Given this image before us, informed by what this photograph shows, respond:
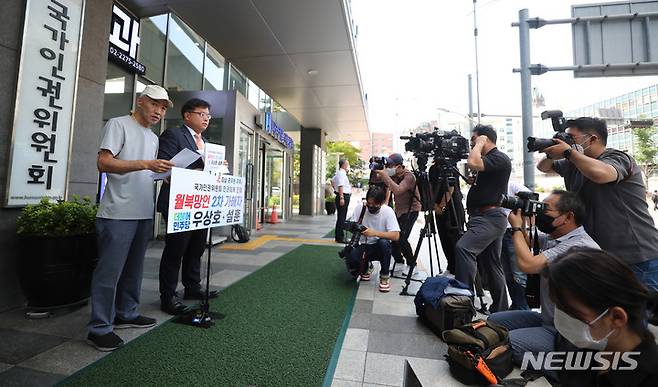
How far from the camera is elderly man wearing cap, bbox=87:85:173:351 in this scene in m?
1.98

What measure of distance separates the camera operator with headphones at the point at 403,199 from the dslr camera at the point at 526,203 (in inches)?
73.5

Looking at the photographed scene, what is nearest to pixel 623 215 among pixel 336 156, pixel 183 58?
pixel 183 58

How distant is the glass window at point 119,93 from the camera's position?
4.51 meters

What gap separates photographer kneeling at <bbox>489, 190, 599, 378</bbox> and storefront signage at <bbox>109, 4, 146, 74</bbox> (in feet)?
16.9

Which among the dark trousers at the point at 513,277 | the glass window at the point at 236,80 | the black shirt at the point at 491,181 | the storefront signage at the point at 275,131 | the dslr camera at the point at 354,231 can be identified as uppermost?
the glass window at the point at 236,80

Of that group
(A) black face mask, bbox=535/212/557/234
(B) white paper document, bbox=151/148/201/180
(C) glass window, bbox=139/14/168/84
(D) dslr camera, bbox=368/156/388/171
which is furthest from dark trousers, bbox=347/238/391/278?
(C) glass window, bbox=139/14/168/84

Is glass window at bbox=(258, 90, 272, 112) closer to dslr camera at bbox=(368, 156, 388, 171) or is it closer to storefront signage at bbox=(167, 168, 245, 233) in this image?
dslr camera at bbox=(368, 156, 388, 171)

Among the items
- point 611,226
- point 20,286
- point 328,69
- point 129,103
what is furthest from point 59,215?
point 328,69

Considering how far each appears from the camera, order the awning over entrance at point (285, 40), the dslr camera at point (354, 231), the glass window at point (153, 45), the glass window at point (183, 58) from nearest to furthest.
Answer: the dslr camera at point (354, 231) < the awning over entrance at point (285, 40) < the glass window at point (153, 45) < the glass window at point (183, 58)

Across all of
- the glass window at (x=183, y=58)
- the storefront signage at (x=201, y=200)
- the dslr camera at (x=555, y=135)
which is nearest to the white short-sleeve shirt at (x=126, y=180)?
the storefront signage at (x=201, y=200)

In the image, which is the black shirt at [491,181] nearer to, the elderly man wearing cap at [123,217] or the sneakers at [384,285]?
the sneakers at [384,285]

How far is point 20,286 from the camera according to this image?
2512 mm

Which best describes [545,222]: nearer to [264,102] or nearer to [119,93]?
[119,93]

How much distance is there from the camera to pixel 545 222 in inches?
70.3
